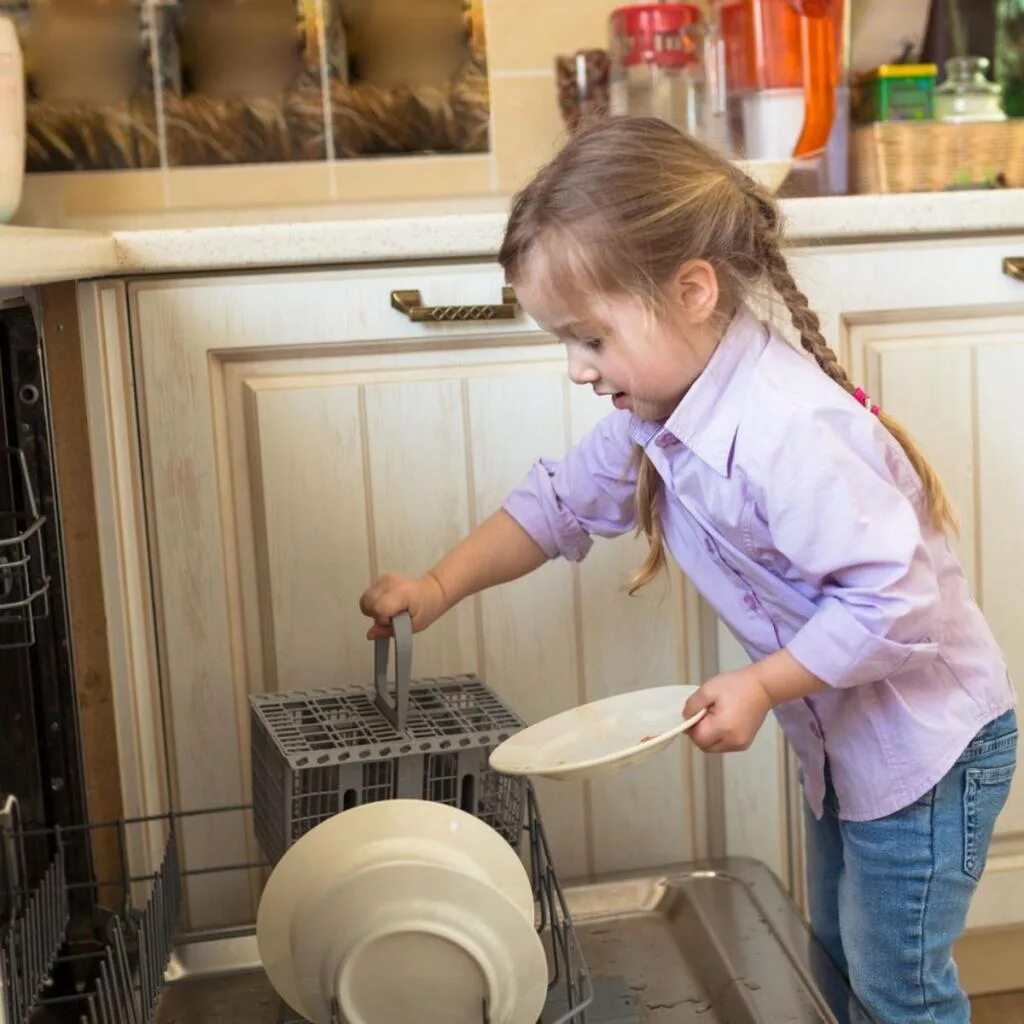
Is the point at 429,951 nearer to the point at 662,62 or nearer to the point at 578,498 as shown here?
the point at 578,498

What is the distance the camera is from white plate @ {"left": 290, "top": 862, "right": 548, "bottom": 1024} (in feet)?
3.40

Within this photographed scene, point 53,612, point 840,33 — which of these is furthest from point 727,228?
point 840,33

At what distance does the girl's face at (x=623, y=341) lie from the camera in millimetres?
1087

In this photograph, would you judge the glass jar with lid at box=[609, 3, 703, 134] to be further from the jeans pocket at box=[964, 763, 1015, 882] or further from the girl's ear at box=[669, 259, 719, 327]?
the jeans pocket at box=[964, 763, 1015, 882]

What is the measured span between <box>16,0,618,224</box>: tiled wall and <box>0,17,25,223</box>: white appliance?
1.28ft

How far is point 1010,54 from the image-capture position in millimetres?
1942

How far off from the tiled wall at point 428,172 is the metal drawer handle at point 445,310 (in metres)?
0.52

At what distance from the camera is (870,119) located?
6.01ft

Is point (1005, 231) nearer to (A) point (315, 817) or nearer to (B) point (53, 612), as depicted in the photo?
(A) point (315, 817)

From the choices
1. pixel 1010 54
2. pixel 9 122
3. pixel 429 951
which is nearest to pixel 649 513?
pixel 429 951

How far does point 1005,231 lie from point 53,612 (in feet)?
3.13

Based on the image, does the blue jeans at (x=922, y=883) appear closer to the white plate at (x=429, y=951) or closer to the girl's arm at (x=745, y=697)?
the girl's arm at (x=745, y=697)

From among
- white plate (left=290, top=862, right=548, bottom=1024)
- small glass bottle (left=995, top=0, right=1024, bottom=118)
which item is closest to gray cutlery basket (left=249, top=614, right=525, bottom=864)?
white plate (left=290, top=862, right=548, bottom=1024)

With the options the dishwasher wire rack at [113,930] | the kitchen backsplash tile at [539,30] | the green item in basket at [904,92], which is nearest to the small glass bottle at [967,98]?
the green item in basket at [904,92]
